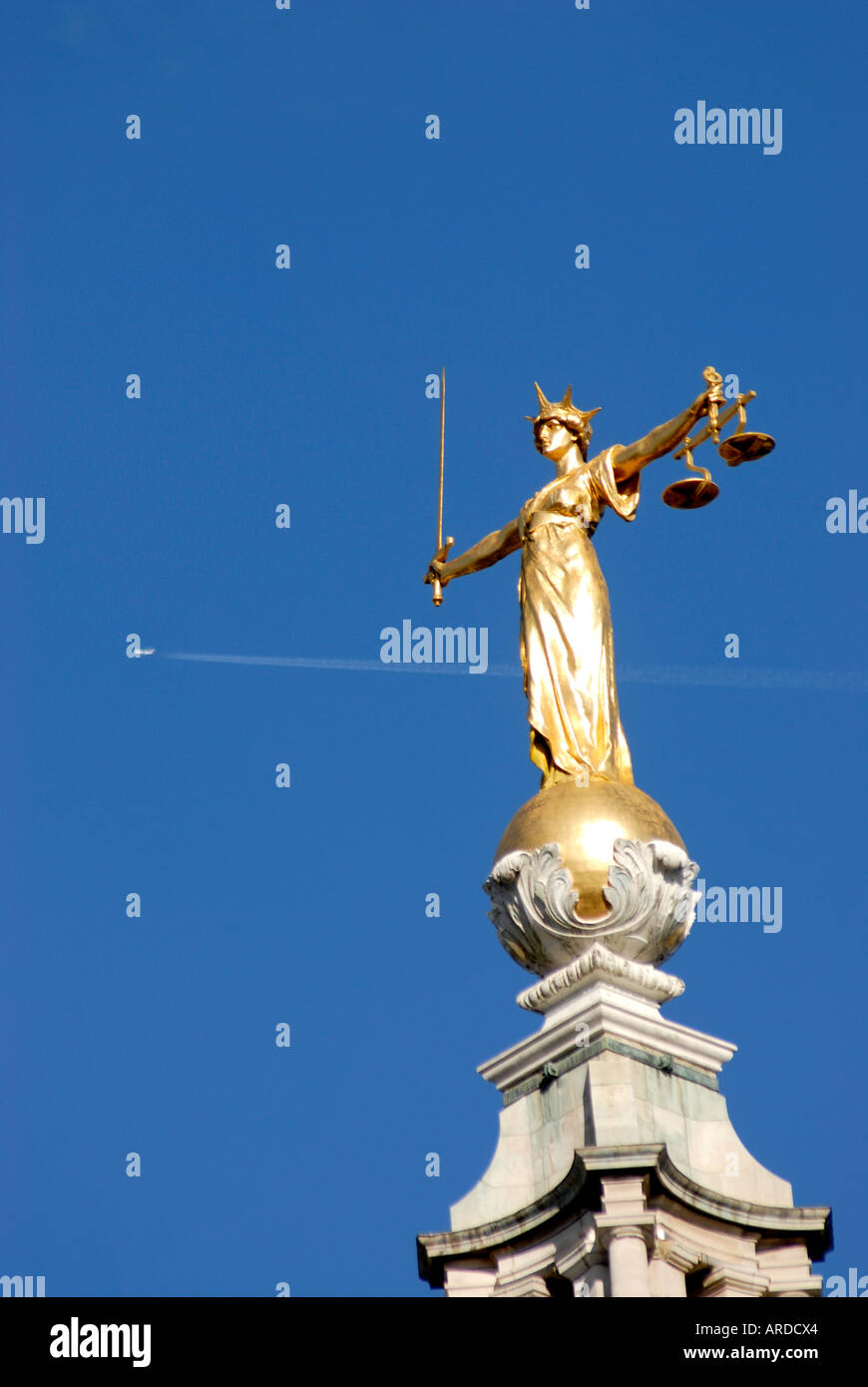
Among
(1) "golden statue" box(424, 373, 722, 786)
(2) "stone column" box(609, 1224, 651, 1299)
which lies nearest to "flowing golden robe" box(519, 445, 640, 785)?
(1) "golden statue" box(424, 373, 722, 786)

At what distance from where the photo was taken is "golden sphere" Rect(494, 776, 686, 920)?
4056 centimetres

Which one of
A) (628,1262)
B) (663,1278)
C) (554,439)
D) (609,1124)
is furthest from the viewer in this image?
(554,439)

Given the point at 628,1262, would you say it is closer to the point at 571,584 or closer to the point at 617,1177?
the point at 617,1177

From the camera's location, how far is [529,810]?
4147cm

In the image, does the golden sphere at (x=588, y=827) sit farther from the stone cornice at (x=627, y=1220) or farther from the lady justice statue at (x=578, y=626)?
the stone cornice at (x=627, y=1220)

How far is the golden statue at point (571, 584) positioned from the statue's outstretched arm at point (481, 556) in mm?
12

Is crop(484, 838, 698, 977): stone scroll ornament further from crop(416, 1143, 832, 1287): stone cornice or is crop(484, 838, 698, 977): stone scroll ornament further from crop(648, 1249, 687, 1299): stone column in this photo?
crop(648, 1249, 687, 1299): stone column

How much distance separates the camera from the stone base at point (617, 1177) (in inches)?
1496

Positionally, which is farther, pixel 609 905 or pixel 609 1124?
pixel 609 905

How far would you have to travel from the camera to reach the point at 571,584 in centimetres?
4347

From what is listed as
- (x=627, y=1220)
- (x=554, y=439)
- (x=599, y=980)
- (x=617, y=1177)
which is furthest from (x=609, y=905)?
(x=554, y=439)

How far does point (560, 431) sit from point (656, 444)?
170cm

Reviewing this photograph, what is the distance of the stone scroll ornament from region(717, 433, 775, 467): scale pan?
4.75m
